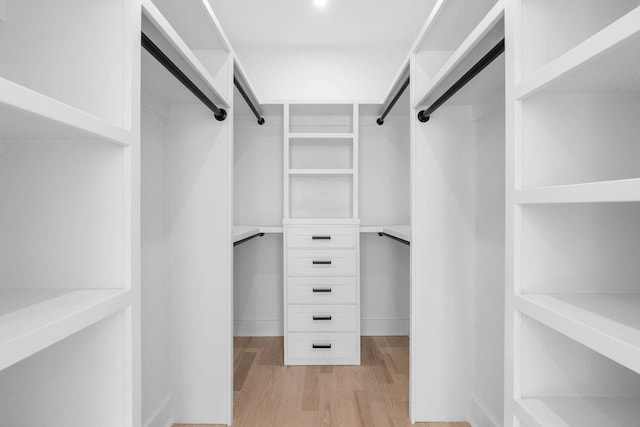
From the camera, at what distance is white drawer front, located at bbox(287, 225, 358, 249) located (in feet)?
8.28

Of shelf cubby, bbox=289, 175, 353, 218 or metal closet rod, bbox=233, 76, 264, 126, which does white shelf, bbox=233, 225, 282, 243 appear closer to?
shelf cubby, bbox=289, 175, 353, 218

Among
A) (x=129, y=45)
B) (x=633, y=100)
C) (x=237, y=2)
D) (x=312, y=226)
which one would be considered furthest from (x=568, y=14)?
(x=237, y=2)

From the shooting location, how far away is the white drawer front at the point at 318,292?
8.31 feet

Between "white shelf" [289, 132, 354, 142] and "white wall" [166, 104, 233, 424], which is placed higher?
"white shelf" [289, 132, 354, 142]

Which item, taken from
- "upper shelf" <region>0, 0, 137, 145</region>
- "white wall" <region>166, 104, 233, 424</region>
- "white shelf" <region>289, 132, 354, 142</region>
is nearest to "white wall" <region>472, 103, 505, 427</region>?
"white shelf" <region>289, 132, 354, 142</region>

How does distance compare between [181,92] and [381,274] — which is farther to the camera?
[381,274]

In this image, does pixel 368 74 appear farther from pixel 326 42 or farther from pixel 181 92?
pixel 181 92

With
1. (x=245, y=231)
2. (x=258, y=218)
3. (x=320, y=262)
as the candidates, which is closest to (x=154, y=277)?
(x=245, y=231)

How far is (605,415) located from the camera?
82 centimetres

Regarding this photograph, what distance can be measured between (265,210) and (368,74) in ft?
4.49

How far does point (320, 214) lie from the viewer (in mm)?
2971

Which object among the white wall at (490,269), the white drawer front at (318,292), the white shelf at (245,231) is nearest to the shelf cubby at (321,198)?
the white shelf at (245,231)

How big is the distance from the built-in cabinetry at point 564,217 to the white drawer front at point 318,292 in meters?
1.66

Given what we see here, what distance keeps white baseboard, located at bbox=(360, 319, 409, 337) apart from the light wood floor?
22cm
